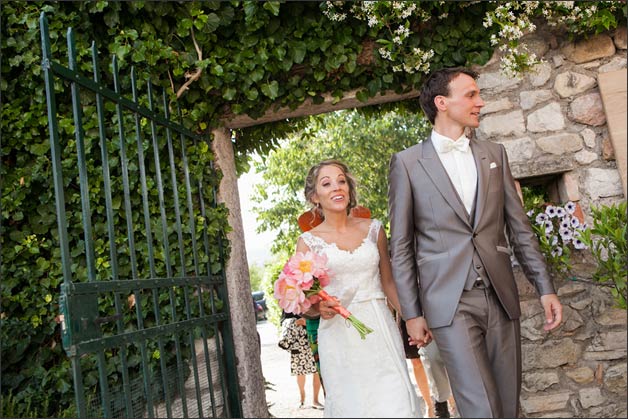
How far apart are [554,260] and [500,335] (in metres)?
1.09

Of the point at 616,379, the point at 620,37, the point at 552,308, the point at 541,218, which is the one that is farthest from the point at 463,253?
the point at 620,37

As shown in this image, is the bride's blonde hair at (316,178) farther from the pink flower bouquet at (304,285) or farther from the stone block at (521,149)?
the stone block at (521,149)

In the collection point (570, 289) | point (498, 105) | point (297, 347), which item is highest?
point (498, 105)

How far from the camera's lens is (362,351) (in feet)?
9.67

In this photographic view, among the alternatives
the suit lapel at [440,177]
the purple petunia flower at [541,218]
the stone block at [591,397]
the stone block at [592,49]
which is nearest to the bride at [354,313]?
the suit lapel at [440,177]

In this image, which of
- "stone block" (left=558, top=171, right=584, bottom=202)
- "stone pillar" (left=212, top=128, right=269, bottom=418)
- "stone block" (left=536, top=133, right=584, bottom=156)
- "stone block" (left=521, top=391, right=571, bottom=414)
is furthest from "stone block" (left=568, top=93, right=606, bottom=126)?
"stone pillar" (left=212, top=128, right=269, bottom=418)

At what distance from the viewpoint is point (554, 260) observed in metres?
3.42

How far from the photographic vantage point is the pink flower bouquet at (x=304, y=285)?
2.75m

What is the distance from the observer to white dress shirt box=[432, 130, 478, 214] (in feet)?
8.79

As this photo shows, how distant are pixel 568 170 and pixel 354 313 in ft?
5.69

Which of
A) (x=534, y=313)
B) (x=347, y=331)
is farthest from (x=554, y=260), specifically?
(x=347, y=331)

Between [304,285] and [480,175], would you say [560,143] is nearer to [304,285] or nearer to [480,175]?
[480,175]

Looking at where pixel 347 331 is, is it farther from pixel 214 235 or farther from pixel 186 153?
pixel 186 153

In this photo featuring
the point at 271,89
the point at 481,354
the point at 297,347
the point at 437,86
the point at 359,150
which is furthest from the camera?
the point at 359,150
